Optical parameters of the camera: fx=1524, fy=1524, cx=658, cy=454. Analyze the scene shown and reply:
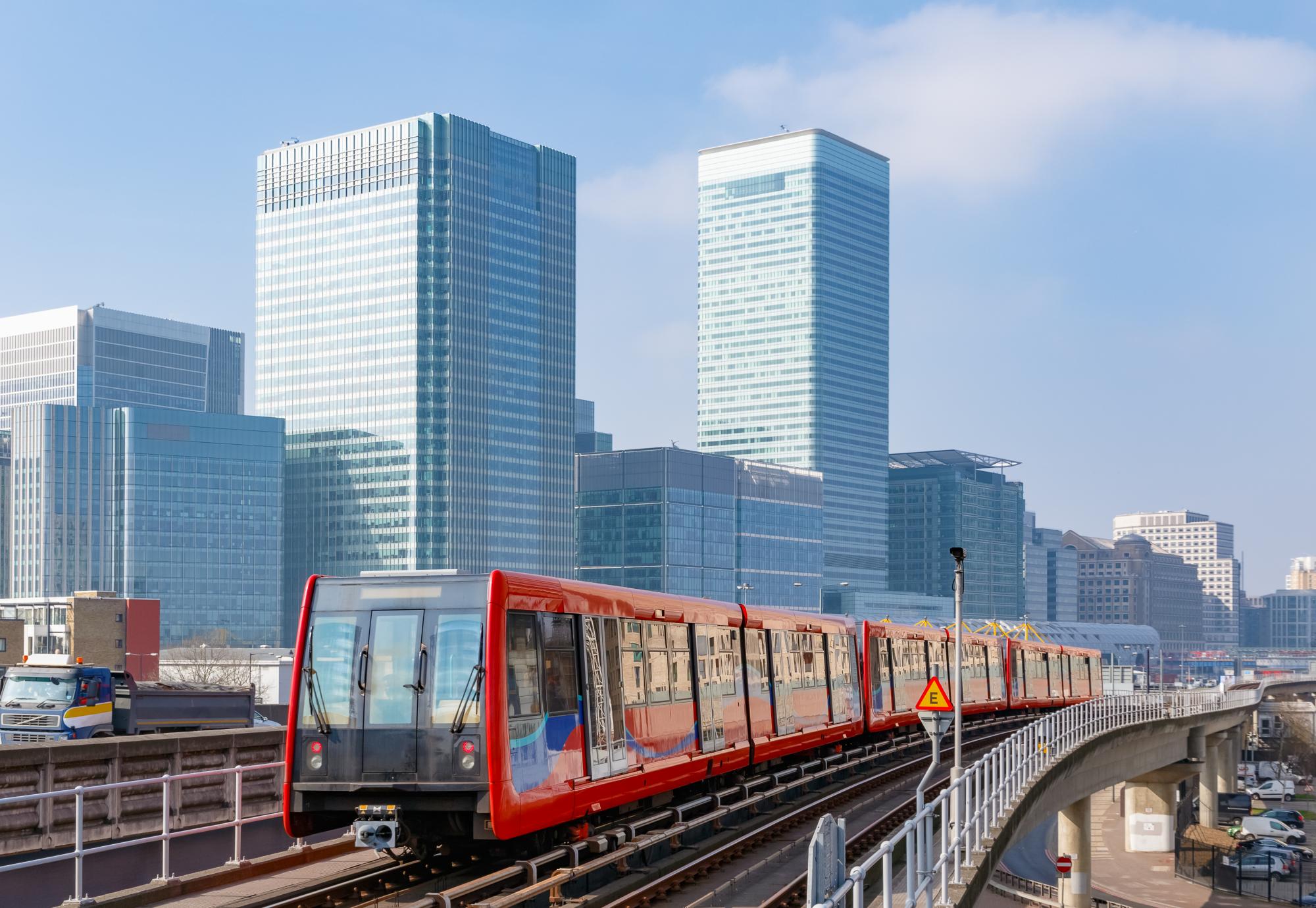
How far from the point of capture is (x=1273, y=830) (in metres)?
83.8

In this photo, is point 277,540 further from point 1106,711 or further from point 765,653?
point 765,653

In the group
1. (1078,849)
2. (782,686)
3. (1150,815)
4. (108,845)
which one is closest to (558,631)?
(108,845)

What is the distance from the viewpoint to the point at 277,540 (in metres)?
187

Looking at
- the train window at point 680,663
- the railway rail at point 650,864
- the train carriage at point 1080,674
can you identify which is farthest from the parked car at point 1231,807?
the train window at point 680,663

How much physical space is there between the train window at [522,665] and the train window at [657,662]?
430 centimetres

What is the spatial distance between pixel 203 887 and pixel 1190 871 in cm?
6478

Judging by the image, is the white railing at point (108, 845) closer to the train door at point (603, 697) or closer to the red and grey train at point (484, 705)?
the red and grey train at point (484, 705)

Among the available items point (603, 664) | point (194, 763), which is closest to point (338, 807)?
point (603, 664)

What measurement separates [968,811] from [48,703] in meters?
20.2

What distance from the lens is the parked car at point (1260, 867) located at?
67.1 metres

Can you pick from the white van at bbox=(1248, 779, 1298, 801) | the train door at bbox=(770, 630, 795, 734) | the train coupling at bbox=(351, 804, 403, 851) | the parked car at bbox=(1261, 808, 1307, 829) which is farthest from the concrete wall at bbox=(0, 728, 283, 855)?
the white van at bbox=(1248, 779, 1298, 801)

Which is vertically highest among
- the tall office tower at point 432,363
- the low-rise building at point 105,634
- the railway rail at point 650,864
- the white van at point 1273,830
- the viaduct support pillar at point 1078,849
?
the tall office tower at point 432,363

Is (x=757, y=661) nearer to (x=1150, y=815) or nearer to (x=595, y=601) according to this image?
(x=595, y=601)

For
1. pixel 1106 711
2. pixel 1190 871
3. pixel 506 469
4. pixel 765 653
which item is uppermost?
pixel 506 469
